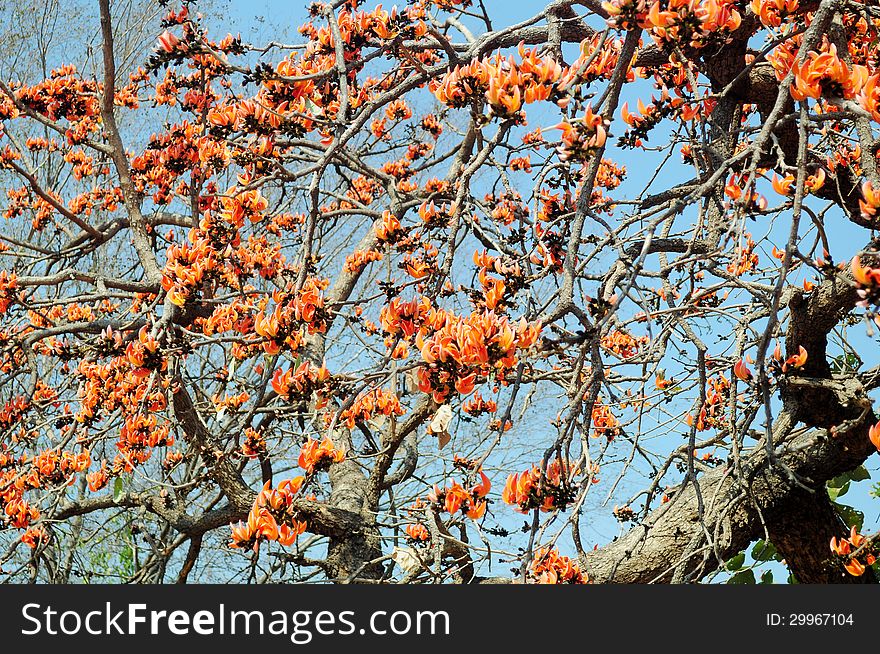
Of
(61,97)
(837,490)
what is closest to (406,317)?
(61,97)

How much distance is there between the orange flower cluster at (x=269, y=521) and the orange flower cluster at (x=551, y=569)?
67 cm

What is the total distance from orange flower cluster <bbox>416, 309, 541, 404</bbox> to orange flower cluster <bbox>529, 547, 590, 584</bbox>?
43 centimetres

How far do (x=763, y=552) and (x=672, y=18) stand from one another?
3772mm

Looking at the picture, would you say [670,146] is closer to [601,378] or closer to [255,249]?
[601,378]

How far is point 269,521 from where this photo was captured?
7.07ft

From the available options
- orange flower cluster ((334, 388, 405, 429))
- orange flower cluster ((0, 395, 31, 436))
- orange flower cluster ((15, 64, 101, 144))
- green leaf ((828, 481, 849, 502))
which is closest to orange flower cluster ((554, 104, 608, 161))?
orange flower cluster ((334, 388, 405, 429))

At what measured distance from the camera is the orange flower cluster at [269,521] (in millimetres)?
2143

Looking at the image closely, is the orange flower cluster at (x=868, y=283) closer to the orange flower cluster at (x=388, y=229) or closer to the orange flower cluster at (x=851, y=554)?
the orange flower cluster at (x=851, y=554)

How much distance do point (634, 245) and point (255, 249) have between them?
8.56 feet

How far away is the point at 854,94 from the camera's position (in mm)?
1662

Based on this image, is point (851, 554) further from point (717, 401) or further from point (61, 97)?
point (61, 97)

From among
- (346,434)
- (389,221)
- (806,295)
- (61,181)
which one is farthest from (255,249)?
(61,181)

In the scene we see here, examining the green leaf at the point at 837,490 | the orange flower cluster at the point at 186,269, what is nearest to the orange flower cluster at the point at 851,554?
the orange flower cluster at the point at 186,269

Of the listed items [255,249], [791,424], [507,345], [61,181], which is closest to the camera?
[507,345]
